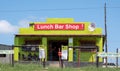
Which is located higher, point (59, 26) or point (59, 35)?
point (59, 26)

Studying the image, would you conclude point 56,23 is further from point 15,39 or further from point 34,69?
point 34,69

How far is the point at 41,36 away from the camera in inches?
1480

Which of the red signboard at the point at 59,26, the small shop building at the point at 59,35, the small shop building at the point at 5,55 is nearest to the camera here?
the small shop building at the point at 5,55

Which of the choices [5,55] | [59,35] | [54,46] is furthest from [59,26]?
[5,55]

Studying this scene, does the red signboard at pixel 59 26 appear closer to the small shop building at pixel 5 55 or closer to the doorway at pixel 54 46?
the doorway at pixel 54 46

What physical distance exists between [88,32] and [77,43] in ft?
5.58

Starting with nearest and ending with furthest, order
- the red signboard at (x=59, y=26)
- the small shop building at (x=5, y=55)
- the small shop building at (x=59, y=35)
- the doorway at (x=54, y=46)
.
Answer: the small shop building at (x=5, y=55), the small shop building at (x=59, y=35), the red signboard at (x=59, y=26), the doorway at (x=54, y=46)

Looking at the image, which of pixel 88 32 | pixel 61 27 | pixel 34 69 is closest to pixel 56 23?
pixel 61 27

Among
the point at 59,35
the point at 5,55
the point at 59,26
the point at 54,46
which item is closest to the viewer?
the point at 59,35

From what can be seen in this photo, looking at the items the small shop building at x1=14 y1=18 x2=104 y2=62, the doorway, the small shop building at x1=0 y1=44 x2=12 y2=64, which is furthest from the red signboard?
the small shop building at x1=0 y1=44 x2=12 y2=64

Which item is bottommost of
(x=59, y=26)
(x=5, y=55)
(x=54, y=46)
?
(x=5, y=55)

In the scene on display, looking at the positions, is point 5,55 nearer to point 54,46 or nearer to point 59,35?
point 54,46

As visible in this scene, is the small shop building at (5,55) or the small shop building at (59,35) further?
the small shop building at (59,35)

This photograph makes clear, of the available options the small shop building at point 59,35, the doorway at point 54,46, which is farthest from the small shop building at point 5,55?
the doorway at point 54,46
